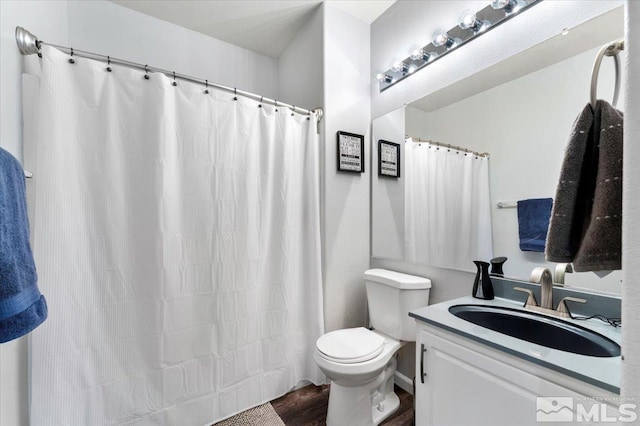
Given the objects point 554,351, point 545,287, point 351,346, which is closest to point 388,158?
point 545,287

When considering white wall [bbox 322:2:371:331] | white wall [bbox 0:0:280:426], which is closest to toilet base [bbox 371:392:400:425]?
white wall [bbox 322:2:371:331]

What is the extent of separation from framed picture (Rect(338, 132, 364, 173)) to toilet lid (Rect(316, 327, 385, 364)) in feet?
3.68

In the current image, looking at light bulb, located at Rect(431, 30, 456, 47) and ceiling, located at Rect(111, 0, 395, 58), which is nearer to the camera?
light bulb, located at Rect(431, 30, 456, 47)

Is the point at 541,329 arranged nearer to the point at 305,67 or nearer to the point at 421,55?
the point at 421,55

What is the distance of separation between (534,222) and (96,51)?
280 cm

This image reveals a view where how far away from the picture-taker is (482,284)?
1.33 metres

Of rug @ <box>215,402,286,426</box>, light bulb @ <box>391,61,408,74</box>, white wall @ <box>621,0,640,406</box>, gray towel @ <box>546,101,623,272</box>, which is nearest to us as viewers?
white wall @ <box>621,0,640,406</box>

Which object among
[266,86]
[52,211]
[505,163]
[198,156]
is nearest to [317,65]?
[266,86]

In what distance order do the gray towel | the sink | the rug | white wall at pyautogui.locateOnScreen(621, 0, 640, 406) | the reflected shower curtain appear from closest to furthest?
1. white wall at pyautogui.locateOnScreen(621, 0, 640, 406)
2. the gray towel
3. the sink
4. the reflected shower curtain
5. the rug

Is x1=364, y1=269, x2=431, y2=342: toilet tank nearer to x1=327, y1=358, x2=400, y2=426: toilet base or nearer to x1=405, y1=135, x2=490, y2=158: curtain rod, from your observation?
x1=327, y1=358, x2=400, y2=426: toilet base

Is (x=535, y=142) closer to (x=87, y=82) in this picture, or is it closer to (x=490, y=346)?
(x=490, y=346)

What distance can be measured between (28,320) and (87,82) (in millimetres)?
1156
